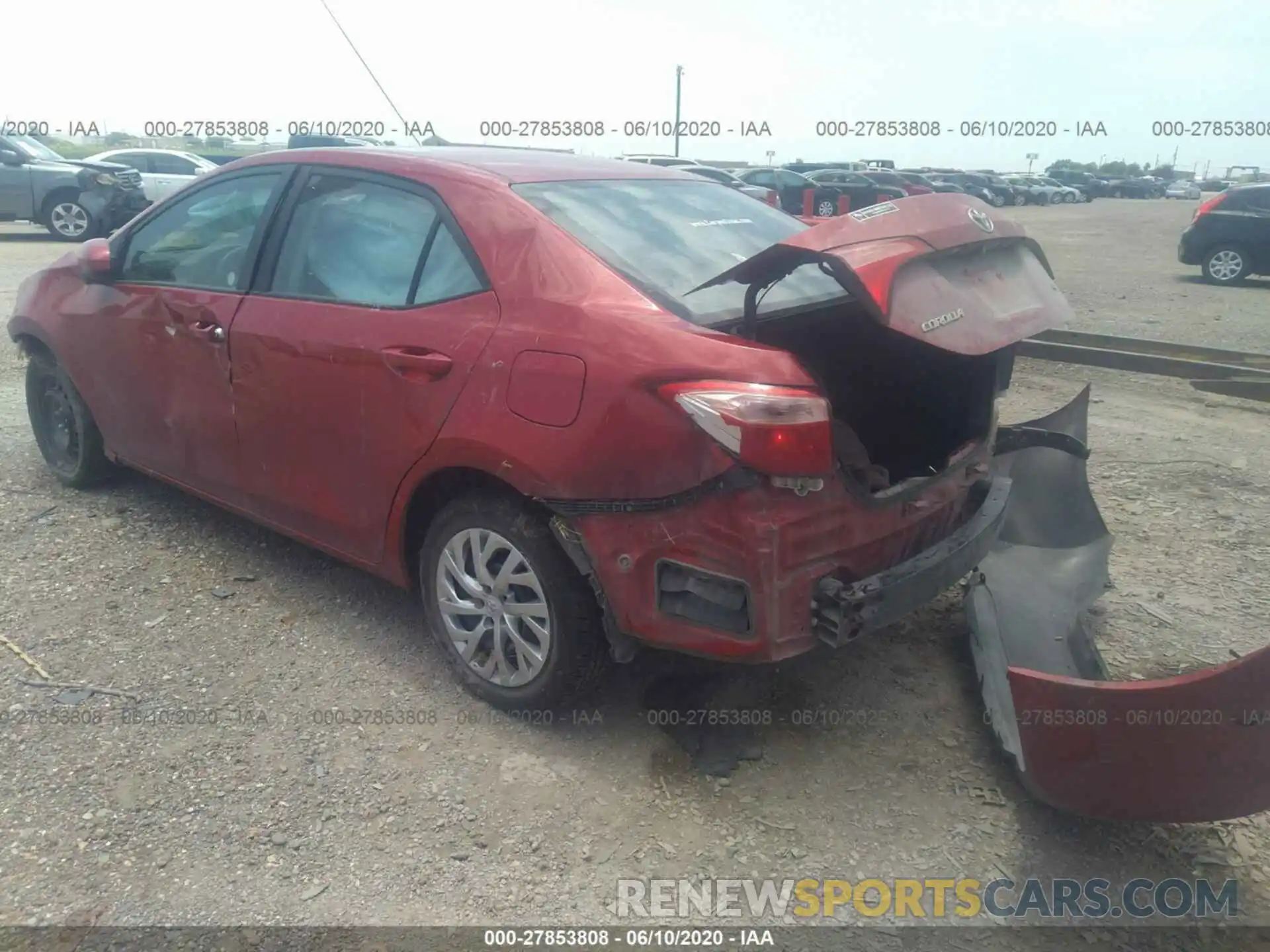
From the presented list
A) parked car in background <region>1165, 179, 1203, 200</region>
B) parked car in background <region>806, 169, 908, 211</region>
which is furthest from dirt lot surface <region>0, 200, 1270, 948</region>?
parked car in background <region>1165, 179, 1203, 200</region>

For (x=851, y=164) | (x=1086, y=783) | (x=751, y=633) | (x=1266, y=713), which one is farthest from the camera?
(x=851, y=164)

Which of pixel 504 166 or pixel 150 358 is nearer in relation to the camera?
pixel 504 166

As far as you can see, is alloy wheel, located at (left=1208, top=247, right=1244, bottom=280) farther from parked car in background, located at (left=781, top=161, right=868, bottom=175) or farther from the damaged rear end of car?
parked car in background, located at (left=781, top=161, right=868, bottom=175)

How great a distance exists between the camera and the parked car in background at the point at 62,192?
15.7 meters

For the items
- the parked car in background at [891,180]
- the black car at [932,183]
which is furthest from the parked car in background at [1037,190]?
the parked car in background at [891,180]

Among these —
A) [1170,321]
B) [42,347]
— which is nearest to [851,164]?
[1170,321]

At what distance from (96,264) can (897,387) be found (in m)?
3.35

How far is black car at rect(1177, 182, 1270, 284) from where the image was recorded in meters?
13.9

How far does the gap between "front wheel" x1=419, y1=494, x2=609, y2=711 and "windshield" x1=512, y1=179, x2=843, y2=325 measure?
78 centimetres

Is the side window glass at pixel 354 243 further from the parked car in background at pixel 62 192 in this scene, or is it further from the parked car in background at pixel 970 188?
the parked car in background at pixel 970 188

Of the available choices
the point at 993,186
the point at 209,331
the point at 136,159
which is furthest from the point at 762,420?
the point at 993,186

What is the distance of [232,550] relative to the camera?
4.26 meters

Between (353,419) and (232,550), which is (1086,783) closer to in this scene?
(353,419)

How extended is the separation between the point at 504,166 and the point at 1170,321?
373 inches
